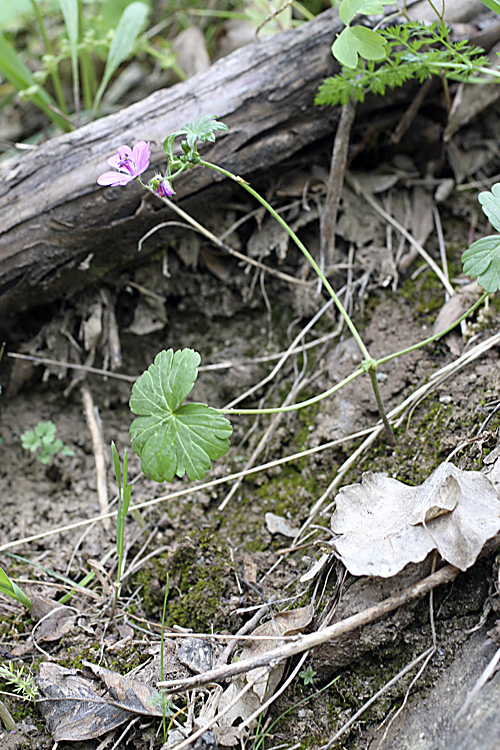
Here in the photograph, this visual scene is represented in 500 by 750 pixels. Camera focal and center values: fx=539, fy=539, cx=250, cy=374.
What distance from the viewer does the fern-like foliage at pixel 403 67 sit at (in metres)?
1.70

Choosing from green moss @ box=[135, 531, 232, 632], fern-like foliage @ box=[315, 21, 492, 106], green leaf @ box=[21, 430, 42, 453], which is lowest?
green moss @ box=[135, 531, 232, 632]

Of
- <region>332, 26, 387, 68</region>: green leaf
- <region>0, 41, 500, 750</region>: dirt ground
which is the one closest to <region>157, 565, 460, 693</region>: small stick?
<region>0, 41, 500, 750</region>: dirt ground

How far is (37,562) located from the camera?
1.83 metres

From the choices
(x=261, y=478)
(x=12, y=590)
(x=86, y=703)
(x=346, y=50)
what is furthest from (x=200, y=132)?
(x=86, y=703)

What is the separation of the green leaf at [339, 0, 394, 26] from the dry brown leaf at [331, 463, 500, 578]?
4.44ft

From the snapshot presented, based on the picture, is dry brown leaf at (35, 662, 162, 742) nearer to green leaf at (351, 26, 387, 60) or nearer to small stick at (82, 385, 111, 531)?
small stick at (82, 385, 111, 531)

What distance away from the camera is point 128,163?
59.6 inches

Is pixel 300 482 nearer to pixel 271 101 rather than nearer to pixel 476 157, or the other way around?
pixel 271 101

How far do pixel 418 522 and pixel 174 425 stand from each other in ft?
2.19

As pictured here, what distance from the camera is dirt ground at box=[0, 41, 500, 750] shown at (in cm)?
127

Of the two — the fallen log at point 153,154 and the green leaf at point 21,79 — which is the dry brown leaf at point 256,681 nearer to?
the fallen log at point 153,154

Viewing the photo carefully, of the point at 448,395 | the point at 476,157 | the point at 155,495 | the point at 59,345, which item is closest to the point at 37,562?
the point at 155,495

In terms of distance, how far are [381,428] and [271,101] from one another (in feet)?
4.23

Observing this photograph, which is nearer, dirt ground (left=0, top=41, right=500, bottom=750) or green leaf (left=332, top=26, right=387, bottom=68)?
dirt ground (left=0, top=41, right=500, bottom=750)
